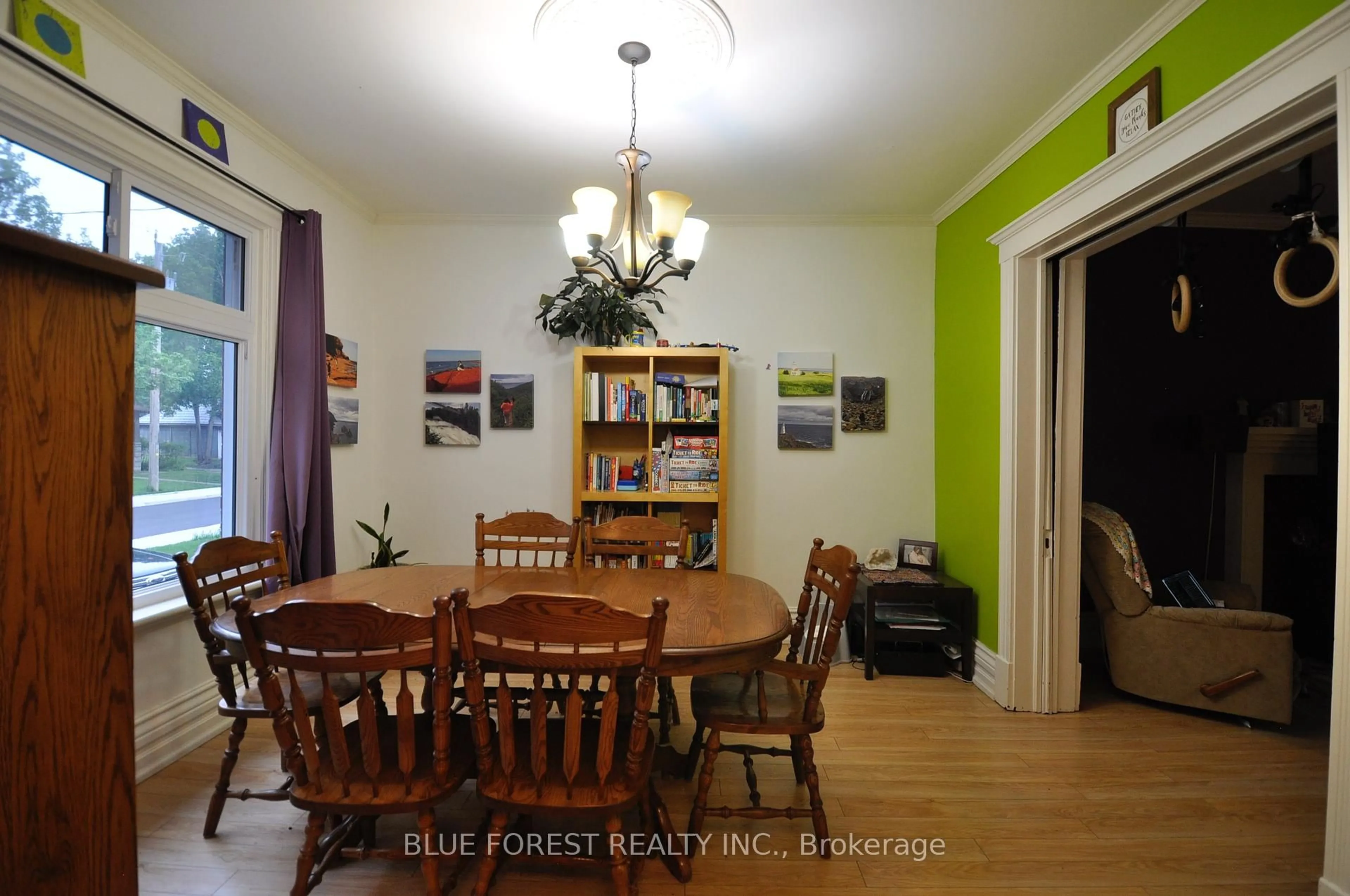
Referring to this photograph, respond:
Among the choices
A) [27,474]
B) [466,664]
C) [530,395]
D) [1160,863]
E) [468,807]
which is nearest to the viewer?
[27,474]

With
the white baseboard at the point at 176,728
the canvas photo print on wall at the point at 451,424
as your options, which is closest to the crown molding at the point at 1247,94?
the canvas photo print on wall at the point at 451,424

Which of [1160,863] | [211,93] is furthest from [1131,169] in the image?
[211,93]

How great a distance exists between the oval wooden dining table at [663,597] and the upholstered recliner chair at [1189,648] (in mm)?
1978

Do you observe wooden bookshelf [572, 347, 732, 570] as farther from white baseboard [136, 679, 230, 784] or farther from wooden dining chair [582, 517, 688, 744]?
white baseboard [136, 679, 230, 784]

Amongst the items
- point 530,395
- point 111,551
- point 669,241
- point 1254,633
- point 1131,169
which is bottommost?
point 1254,633

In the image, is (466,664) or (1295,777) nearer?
(466,664)

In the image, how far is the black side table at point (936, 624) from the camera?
11.4ft

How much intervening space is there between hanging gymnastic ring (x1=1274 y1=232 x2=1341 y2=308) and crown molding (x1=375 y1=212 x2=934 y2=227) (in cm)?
205

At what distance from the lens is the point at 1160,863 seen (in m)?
1.96

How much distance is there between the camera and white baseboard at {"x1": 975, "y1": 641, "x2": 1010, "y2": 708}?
3123 millimetres

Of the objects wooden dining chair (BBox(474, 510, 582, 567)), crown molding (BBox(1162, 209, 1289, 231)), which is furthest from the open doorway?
wooden dining chair (BBox(474, 510, 582, 567))

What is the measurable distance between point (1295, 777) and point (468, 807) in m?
3.18

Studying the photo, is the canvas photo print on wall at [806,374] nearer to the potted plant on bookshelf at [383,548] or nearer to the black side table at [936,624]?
the black side table at [936,624]

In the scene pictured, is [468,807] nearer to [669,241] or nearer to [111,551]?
[111,551]
